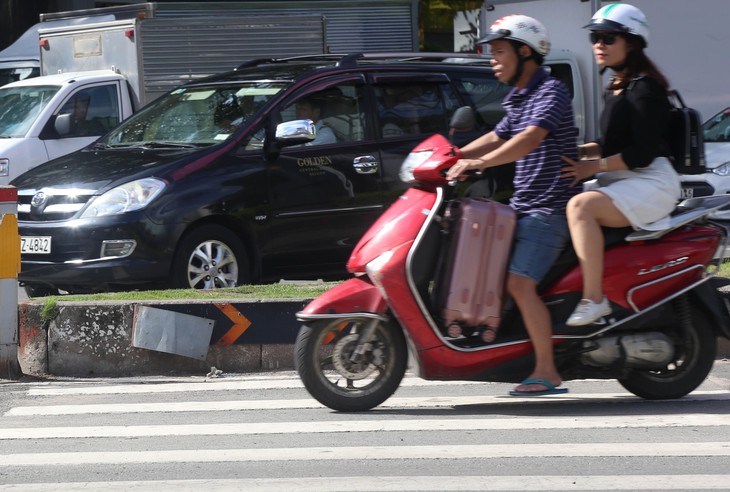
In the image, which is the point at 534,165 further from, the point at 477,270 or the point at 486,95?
the point at 486,95

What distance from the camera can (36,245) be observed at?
9047mm

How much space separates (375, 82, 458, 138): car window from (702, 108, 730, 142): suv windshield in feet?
14.7

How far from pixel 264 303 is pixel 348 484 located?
9.57ft

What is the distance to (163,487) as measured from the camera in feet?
15.9

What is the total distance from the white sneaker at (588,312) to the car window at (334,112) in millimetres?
3787

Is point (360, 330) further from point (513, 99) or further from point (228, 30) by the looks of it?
point (228, 30)

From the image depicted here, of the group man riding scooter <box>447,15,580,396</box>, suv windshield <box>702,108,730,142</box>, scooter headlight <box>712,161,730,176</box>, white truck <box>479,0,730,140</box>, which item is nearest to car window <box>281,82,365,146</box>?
man riding scooter <box>447,15,580,396</box>

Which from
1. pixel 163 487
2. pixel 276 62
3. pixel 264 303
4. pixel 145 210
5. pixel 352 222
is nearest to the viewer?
pixel 163 487

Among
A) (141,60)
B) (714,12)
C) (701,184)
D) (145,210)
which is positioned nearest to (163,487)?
(145,210)

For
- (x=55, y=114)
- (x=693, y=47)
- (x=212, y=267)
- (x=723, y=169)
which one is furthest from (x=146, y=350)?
(x=693, y=47)

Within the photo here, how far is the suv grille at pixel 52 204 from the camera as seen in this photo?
29.2 ft

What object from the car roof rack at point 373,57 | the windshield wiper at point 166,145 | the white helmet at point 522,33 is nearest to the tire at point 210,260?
the windshield wiper at point 166,145

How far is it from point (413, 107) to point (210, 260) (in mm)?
2135

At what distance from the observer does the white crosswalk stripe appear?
4918mm
